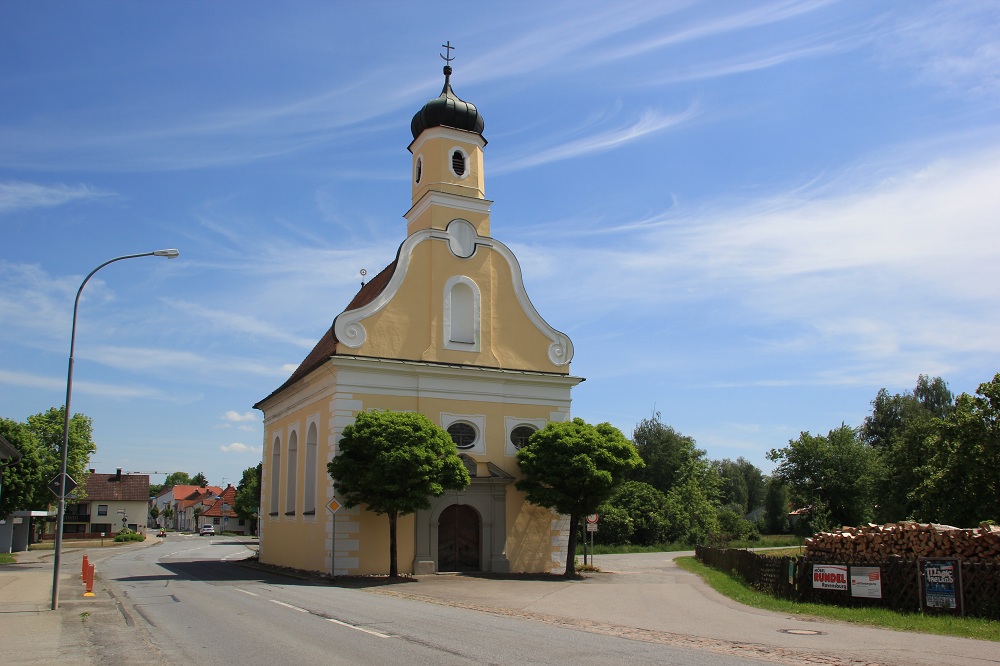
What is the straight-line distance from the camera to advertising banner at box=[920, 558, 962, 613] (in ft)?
55.5

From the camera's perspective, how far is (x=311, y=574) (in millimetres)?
28734

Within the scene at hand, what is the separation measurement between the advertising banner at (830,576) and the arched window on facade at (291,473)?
69.3 ft

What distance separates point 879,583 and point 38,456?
52.6 metres

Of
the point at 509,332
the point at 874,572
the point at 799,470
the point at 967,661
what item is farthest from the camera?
the point at 799,470

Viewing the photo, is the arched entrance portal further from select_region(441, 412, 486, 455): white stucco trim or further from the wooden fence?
the wooden fence

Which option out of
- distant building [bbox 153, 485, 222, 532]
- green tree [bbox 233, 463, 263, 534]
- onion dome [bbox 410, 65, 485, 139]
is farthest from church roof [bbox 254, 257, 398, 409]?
distant building [bbox 153, 485, 222, 532]

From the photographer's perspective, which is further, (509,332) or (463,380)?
(509,332)

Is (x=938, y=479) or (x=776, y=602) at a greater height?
(x=938, y=479)

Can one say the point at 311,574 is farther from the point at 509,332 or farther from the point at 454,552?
the point at 509,332

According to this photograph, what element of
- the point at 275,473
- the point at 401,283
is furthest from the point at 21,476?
the point at 401,283

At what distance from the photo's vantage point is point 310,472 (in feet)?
105

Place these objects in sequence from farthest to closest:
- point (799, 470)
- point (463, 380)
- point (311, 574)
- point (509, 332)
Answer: point (799, 470) < point (509, 332) < point (463, 380) < point (311, 574)

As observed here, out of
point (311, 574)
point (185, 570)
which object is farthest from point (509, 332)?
point (185, 570)

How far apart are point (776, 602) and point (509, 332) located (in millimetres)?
15863
